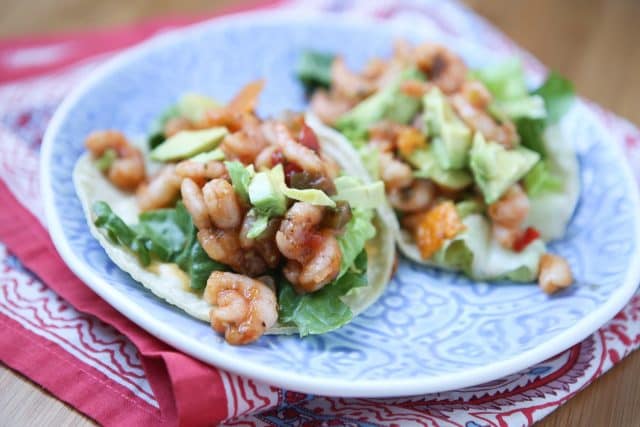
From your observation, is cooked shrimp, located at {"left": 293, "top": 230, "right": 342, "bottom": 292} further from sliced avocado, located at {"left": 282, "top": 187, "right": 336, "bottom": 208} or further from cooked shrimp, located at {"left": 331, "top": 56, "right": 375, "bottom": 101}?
cooked shrimp, located at {"left": 331, "top": 56, "right": 375, "bottom": 101}

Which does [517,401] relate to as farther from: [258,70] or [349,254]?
[258,70]

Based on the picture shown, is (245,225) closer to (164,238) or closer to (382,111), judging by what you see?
(164,238)

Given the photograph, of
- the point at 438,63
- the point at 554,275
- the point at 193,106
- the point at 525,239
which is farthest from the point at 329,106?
the point at 554,275

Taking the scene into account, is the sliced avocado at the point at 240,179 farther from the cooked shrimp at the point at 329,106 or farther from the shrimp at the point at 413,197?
the cooked shrimp at the point at 329,106

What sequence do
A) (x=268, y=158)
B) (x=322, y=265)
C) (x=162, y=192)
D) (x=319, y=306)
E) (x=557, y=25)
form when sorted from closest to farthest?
(x=322, y=265) → (x=319, y=306) → (x=268, y=158) → (x=162, y=192) → (x=557, y=25)

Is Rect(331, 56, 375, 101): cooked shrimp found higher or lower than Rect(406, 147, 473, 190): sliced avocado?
higher

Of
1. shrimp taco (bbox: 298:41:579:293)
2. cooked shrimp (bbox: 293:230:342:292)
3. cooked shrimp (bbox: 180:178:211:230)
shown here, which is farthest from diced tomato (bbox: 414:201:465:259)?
cooked shrimp (bbox: 180:178:211:230)

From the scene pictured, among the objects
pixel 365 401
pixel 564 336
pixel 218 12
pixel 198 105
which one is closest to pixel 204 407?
pixel 365 401
